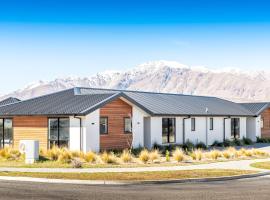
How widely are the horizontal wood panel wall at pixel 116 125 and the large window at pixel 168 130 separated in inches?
154

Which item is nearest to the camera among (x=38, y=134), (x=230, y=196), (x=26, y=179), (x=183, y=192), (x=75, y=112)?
(x=230, y=196)

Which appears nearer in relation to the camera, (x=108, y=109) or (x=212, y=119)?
(x=108, y=109)

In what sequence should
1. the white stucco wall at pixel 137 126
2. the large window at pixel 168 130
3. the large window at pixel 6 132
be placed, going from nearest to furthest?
the large window at pixel 6 132 < the white stucco wall at pixel 137 126 < the large window at pixel 168 130

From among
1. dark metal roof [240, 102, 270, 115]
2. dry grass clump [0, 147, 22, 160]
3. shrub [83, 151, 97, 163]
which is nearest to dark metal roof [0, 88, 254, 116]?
dark metal roof [240, 102, 270, 115]

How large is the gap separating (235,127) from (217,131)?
3.82m

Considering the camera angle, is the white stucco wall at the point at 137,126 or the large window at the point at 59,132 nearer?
the large window at the point at 59,132

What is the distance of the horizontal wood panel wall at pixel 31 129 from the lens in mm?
31672

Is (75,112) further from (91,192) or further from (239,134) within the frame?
(239,134)

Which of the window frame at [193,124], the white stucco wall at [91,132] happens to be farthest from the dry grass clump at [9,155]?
the window frame at [193,124]

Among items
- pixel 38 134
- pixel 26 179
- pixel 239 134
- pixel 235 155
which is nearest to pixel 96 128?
pixel 38 134

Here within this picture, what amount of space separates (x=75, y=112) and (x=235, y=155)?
9.71 m

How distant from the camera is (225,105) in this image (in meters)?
49.2

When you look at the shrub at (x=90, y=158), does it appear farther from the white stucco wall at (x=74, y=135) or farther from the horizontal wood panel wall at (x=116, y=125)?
the horizontal wood panel wall at (x=116, y=125)

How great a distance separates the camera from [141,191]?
1568 centimetres
